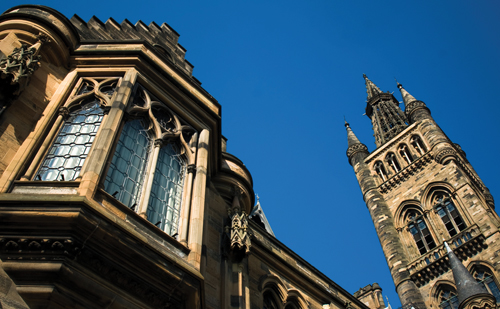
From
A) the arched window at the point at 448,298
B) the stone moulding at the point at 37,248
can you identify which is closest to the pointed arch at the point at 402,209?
the arched window at the point at 448,298

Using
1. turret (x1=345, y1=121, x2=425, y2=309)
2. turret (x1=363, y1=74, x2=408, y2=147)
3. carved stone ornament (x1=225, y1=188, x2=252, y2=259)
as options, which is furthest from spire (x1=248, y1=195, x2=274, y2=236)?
turret (x1=363, y1=74, x2=408, y2=147)

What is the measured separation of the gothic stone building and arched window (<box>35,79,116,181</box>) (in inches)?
0.8

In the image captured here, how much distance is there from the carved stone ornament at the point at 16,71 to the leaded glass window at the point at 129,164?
5.39ft

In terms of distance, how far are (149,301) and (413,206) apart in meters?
37.4

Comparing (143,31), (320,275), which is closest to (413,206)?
(320,275)

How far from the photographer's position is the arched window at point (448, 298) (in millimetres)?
32594

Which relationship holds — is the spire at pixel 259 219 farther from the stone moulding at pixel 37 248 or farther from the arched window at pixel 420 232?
the arched window at pixel 420 232

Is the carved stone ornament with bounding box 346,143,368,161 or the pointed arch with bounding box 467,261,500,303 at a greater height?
the carved stone ornament with bounding box 346,143,368,161

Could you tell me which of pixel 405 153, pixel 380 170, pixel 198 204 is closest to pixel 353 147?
pixel 380 170

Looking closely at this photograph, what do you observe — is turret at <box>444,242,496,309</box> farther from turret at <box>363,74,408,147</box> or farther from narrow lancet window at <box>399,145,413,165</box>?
turret at <box>363,74,408,147</box>

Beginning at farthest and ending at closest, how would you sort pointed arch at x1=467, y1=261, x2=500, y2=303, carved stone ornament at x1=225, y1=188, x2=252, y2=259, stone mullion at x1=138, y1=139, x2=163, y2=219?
pointed arch at x1=467, y1=261, x2=500, y2=303
carved stone ornament at x1=225, y1=188, x2=252, y2=259
stone mullion at x1=138, y1=139, x2=163, y2=219

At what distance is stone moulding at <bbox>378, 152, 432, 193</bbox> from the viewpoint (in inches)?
1634

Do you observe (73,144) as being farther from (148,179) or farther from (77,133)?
(148,179)

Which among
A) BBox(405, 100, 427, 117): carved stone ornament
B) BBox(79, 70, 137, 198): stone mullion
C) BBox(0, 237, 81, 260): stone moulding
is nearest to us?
BBox(0, 237, 81, 260): stone moulding
